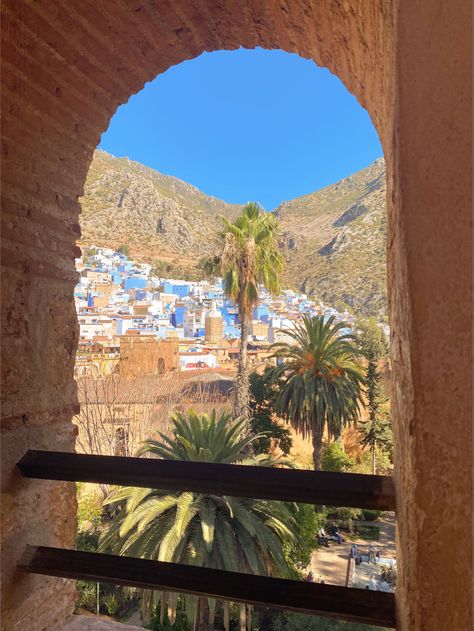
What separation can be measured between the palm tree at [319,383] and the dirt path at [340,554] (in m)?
2.29

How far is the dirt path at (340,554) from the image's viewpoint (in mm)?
10703

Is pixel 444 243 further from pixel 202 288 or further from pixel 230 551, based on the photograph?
pixel 202 288

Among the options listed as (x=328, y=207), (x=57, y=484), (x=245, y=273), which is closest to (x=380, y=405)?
(x=245, y=273)

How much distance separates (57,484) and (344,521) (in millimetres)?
14185

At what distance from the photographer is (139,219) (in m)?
63.0

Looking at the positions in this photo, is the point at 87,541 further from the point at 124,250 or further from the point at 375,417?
the point at 124,250

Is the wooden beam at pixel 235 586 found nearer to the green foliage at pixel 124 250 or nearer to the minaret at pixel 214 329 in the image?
the minaret at pixel 214 329

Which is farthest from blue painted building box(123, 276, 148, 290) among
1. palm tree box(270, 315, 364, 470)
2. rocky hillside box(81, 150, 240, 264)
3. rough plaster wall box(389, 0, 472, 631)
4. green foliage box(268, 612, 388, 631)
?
rough plaster wall box(389, 0, 472, 631)

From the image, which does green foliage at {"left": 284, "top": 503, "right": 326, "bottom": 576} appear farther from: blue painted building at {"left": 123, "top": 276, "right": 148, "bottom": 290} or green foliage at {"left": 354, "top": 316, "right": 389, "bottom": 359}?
blue painted building at {"left": 123, "top": 276, "right": 148, "bottom": 290}

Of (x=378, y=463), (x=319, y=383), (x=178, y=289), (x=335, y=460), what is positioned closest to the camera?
(x=319, y=383)

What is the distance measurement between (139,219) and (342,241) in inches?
1153

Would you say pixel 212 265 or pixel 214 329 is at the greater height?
pixel 212 265

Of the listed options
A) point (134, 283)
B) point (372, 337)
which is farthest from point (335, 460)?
point (134, 283)

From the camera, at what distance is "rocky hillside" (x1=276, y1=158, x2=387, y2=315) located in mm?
43469
